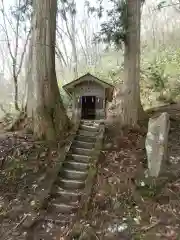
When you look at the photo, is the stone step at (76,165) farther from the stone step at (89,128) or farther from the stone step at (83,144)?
the stone step at (89,128)

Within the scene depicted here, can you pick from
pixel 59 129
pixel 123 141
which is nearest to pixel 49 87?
pixel 59 129

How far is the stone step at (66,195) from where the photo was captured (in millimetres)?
7070

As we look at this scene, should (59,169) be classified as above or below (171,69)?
below

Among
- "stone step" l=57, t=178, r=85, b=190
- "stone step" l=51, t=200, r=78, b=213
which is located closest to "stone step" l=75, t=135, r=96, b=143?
"stone step" l=57, t=178, r=85, b=190

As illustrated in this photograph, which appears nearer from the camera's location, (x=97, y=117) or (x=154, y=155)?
(x=154, y=155)

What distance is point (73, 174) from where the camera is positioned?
7895mm

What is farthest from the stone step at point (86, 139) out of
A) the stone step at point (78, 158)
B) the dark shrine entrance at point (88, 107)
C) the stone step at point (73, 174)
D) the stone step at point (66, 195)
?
the dark shrine entrance at point (88, 107)

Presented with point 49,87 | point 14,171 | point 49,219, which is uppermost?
point 49,87

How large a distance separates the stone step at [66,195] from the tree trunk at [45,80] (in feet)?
7.00

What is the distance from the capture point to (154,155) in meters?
7.32

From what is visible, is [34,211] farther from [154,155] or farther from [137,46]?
[137,46]

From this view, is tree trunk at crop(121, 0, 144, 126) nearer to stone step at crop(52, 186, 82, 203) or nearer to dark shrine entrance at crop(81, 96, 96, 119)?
dark shrine entrance at crop(81, 96, 96, 119)

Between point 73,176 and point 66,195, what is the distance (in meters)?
0.80

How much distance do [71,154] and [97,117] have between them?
362cm
